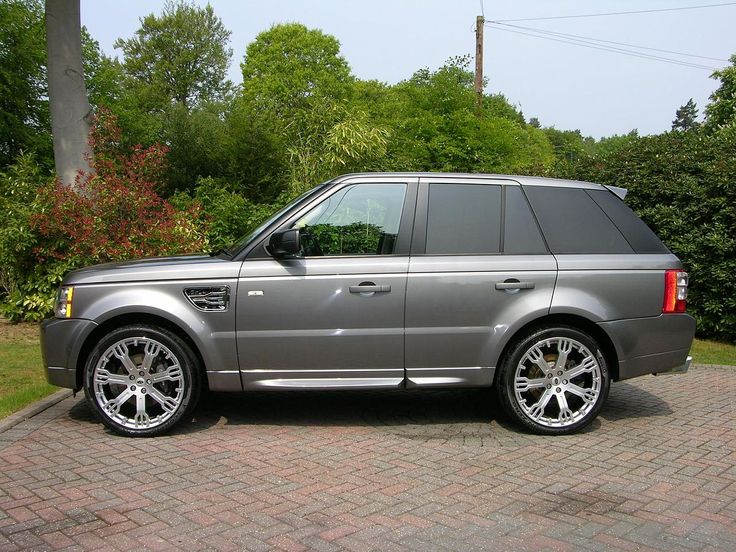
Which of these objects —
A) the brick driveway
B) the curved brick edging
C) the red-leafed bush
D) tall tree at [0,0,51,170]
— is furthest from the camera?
tall tree at [0,0,51,170]

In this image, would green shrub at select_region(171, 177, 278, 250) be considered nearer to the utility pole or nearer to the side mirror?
the side mirror

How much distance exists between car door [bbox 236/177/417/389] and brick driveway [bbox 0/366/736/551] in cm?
50

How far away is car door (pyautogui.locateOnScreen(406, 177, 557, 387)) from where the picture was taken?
5.24 meters

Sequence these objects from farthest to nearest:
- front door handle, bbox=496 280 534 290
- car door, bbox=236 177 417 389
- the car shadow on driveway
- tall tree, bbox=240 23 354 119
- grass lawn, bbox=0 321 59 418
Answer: tall tree, bbox=240 23 354 119 → grass lawn, bbox=0 321 59 418 → the car shadow on driveway → front door handle, bbox=496 280 534 290 → car door, bbox=236 177 417 389

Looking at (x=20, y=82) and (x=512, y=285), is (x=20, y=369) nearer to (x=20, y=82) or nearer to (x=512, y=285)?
(x=512, y=285)

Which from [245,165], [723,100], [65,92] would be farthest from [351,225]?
[723,100]

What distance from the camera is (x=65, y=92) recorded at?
1072cm

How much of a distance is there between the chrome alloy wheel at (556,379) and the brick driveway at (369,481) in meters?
0.20

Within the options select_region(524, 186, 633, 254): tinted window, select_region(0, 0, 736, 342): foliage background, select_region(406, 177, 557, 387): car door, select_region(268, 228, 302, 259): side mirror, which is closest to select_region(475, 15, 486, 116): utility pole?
select_region(0, 0, 736, 342): foliage background

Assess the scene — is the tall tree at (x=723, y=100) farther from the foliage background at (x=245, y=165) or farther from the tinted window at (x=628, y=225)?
the tinted window at (x=628, y=225)

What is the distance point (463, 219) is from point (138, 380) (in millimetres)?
2759

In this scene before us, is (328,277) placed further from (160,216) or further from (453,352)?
(160,216)

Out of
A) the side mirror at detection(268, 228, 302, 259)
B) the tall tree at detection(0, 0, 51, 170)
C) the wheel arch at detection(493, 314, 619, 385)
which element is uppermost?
the tall tree at detection(0, 0, 51, 170)

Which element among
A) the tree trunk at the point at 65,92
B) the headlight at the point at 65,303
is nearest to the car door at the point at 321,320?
the headlight at the point at 65,303
